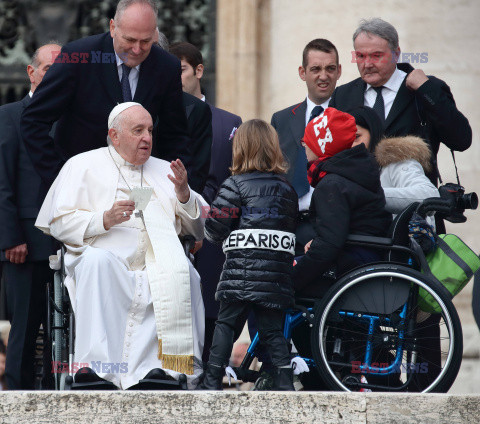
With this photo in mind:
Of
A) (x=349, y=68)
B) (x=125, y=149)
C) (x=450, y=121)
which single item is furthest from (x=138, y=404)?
(x=349, y=68)

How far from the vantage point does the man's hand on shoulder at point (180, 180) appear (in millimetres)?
6508

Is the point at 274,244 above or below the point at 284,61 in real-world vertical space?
below

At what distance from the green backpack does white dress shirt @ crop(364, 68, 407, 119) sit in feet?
3.57

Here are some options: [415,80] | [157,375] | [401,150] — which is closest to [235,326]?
[157,375]

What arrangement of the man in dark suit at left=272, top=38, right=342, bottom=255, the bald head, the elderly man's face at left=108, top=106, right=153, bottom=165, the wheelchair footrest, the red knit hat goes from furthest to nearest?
the man in dark suit at left=272, top=38, right=342, bottom=255 < the bald head < the elderly man's face at left=108, top=106, right=153, bottom=165 < the red knit hat < the wheelchair footrest

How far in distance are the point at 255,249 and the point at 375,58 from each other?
1565 millimetres

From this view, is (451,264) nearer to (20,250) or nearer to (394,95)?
(394,95)

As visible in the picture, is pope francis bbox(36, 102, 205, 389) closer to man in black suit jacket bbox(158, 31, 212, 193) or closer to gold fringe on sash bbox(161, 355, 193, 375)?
gold fringe on sash bbox(161, 355, 193, 375)

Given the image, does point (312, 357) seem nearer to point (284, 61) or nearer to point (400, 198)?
point (400, 198)

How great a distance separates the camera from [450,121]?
7004mm

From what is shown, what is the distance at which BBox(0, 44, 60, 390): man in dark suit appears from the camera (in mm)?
6996

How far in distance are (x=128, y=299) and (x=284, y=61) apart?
14.9 ft

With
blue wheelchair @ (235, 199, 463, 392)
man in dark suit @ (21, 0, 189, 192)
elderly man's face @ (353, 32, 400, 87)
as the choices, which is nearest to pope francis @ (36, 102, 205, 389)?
man in dark suit @ (21, 0, 189, 192)

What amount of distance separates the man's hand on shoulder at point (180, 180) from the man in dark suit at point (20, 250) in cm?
82
